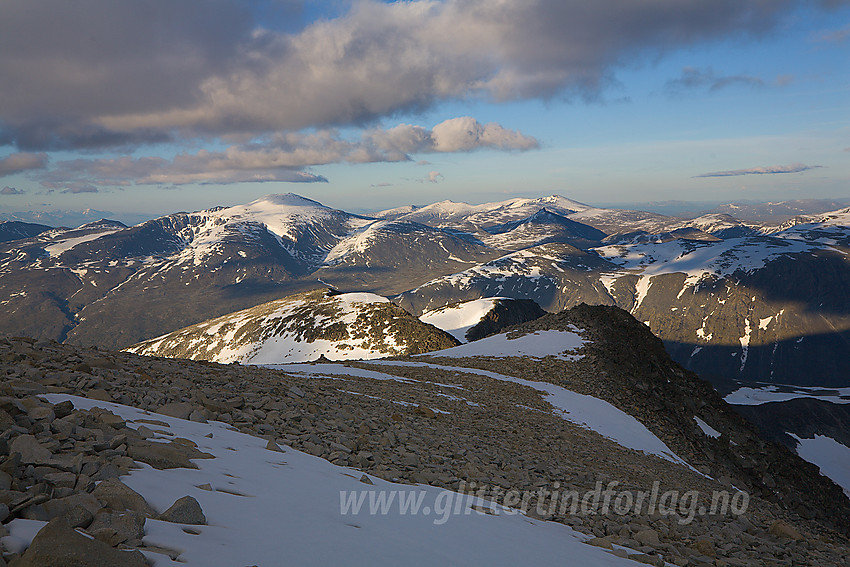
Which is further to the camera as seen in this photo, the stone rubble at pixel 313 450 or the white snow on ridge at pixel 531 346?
the white snow on ridge at pixel 531 346

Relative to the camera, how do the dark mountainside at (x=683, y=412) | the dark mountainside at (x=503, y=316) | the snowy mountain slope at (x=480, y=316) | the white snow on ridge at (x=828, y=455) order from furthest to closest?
1. the snowy mountain slope at (x=480, y=316)
2. the dark mountainside at (x=503, y=316)
3. the white snow on ridge at (x=828, y=455)
4. the dark mountainside at (x=683, y=412)

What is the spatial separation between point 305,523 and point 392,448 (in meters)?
6.79

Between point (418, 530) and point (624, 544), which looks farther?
point (624, 544)

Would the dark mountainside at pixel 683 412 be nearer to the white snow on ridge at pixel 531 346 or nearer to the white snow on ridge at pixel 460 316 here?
the white snow on ridge at pixel 531 346

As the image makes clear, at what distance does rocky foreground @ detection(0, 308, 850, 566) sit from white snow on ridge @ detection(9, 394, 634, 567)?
1.36 ft

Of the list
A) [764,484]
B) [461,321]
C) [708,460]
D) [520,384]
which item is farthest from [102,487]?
[461,321]

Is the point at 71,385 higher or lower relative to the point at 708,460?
higher

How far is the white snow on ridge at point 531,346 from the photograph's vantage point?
38844mm

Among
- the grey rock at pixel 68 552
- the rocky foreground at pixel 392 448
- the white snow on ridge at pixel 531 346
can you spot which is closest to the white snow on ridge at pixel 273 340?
the white snow on ridge at pixel 531 346

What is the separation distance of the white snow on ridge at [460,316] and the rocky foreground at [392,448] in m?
83.2

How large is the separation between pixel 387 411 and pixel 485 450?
4334mm

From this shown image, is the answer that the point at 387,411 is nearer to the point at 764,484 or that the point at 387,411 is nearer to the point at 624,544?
the point at 624,544

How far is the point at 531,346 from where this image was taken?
40625 millimetres

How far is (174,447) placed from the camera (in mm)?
8023
